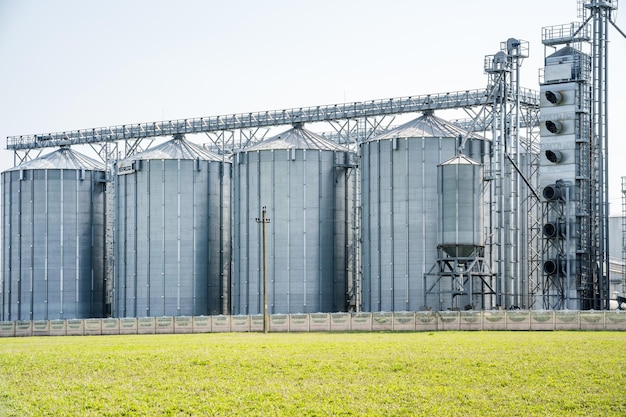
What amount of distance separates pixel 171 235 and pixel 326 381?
60405 mm

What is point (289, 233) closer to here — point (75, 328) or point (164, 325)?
point (164, 325)

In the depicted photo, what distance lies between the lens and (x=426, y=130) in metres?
86.3

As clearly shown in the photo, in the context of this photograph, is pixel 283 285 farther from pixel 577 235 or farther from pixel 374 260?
pixel 577 235

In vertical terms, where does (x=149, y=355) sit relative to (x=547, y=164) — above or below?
below

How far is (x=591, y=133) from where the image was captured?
264 ft

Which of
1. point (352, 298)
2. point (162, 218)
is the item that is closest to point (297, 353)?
point (352, 298)

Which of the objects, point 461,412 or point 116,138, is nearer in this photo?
point 461,412

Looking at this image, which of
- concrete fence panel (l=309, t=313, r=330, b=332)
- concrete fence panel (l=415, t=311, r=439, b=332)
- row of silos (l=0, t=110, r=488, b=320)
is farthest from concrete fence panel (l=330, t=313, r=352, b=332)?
row of silos (l=0, t=110, r=488, b=320)

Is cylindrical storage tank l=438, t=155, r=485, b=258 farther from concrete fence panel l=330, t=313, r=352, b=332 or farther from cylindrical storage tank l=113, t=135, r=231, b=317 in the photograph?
cylindrical storage tank l=113, t=135, r=231, b=317

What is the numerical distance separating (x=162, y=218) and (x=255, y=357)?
5476cm

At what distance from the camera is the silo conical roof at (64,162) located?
345 feet

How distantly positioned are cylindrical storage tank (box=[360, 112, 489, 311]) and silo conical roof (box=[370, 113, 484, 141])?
39 millimetres

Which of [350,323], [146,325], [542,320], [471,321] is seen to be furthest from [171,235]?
[542,320]

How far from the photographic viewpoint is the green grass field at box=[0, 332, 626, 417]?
33.1 m
